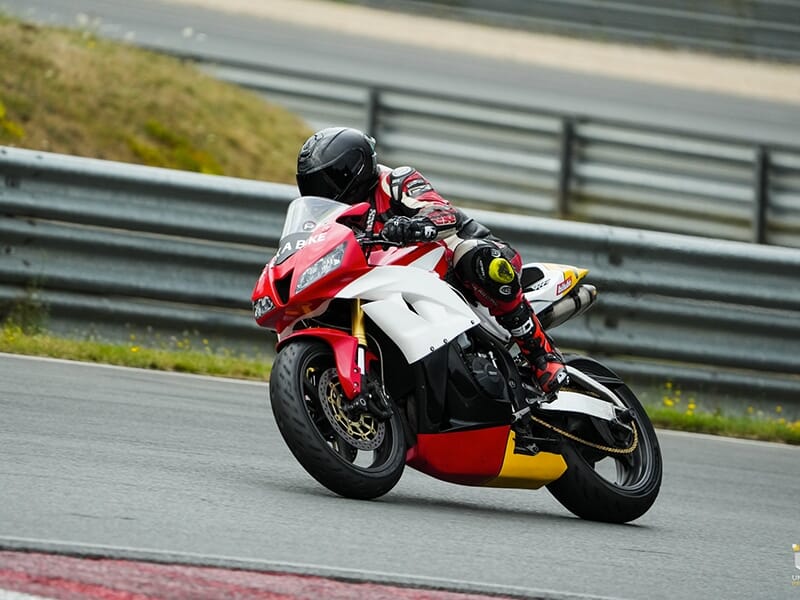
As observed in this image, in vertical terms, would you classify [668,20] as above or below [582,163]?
above

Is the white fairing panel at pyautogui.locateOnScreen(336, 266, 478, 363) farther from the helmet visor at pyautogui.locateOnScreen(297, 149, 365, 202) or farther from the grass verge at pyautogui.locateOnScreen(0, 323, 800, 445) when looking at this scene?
the grass verge at pyautogui.locateOnScreen(0, 323, 800, 445)

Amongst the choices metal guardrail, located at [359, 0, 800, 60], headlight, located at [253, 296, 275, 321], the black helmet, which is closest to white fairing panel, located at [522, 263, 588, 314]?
the black helmet

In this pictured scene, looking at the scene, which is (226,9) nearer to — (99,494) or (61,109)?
(61,109)

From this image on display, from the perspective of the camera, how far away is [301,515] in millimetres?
5410

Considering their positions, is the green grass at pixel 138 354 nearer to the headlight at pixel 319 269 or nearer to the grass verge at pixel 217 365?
the grass verge at pixel 217 365

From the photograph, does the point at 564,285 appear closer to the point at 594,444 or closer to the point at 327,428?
the point at 594,444

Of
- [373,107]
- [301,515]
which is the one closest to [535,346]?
[301,515]

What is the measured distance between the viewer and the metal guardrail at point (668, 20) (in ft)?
76.0

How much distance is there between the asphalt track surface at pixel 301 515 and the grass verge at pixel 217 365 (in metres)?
0.92

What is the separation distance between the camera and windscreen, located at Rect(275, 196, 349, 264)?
6.06m

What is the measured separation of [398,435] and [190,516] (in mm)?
1155

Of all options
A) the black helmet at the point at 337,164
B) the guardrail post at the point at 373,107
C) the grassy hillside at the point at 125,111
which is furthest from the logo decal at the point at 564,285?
the guardrail post at the point at 373,107

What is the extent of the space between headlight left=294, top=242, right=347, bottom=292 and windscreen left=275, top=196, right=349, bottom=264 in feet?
0.58

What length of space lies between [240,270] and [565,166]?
614cm
